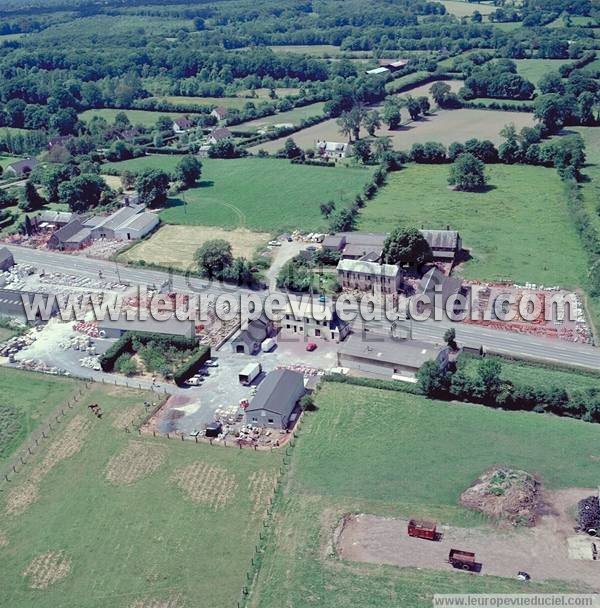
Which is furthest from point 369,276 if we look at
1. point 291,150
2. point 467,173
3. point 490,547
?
point 291,150

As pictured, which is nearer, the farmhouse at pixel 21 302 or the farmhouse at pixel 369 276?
the farmhouse at pixel 369 276

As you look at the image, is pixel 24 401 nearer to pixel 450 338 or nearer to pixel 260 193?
pixel 450 338

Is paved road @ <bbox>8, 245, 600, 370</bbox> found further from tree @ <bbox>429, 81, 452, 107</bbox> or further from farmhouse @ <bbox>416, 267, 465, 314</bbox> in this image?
tree @ <bbox>429, 81, 452, 107</bbox>

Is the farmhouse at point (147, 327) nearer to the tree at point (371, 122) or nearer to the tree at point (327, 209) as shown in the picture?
the tree at point (327, 209)

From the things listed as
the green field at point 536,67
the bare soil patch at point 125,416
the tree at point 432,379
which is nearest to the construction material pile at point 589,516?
the tree at point 432,379

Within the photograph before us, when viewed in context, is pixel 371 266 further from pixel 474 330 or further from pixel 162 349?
pixel 162 349

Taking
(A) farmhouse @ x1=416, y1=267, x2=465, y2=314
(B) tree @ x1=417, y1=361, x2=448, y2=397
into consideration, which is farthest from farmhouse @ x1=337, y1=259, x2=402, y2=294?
(B) tree @ x1=417, y1=361, x2=448, y2=397
